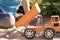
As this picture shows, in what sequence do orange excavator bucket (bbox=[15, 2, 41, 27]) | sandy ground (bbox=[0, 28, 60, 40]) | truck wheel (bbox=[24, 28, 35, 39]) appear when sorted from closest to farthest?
orange excavator bucket (bbox=[15, 2, 41, 27])
truck wheel (bbox=[24, 28, 35, 39])
sandy ground (bbox=[0, 28, 60, 40])

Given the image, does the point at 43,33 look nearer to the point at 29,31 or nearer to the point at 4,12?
the point at 29,31

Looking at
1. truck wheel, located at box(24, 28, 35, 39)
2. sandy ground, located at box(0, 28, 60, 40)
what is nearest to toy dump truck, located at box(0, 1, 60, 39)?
truck wheel, located at box(24, 28, 35, 39)

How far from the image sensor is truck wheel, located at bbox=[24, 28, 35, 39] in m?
5.01

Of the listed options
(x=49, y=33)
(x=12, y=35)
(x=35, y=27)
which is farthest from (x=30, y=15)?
(x=12, y=35)

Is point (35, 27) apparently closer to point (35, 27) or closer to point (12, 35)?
point (35, 27)

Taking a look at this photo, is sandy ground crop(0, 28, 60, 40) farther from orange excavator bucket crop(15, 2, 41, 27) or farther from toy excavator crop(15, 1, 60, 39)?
orange excavator bucket crop(15, 2, 41, 27)

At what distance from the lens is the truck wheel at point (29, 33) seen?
5012mm

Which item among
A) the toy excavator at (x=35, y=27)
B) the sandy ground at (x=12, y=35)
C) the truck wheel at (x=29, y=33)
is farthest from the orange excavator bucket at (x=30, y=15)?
the sandy ground at (x=12, y=35)

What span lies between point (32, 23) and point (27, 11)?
1.65 feet

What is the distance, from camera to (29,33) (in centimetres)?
502

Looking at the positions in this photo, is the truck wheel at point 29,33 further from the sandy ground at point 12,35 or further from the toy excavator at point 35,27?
the sandy ground at point 12,35

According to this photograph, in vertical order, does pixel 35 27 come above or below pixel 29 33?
above

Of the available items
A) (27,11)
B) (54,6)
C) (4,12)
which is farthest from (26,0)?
(54,6)

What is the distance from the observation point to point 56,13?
706cm
